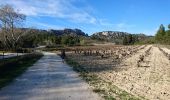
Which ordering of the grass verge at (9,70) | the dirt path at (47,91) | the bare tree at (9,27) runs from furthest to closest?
the bare tree at (9,27), the grass verge at (9,70), the dirt path at (47,91)

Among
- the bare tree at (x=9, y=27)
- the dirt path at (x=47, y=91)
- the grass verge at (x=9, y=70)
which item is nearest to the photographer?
the dirt path at (x=47, y=91)

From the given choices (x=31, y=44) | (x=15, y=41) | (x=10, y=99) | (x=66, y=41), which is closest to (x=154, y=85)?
(x=10, y=99)

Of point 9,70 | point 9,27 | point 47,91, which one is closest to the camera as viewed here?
point 47,91

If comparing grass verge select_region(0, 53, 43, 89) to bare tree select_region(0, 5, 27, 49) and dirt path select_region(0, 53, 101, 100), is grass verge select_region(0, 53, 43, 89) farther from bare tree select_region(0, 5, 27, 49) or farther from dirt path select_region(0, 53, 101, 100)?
bare tree select_region(0, 5, 27, 49)

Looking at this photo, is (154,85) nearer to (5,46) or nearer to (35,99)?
(35,99)

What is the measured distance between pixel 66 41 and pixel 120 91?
14007cm

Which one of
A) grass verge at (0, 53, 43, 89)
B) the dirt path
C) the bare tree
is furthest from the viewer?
the bare tree

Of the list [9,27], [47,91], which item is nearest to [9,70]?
[47,91]

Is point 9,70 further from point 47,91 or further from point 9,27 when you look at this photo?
point 9,27

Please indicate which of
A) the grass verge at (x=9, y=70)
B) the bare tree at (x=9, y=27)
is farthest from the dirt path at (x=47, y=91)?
the bare tree at (x=9, y=27)

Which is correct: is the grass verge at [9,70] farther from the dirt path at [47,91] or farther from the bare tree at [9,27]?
the bare tree at [9,27]

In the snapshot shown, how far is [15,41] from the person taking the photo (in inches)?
3605

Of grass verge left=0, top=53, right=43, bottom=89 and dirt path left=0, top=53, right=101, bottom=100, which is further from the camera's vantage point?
grass verge left=0, top=53, right=43, bottom=89

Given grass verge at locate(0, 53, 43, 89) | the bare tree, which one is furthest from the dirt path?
the bare tree
